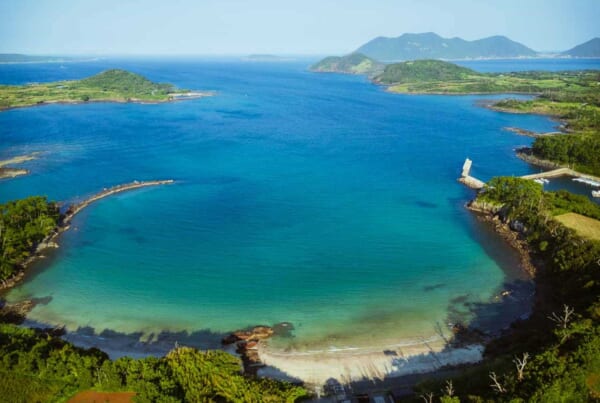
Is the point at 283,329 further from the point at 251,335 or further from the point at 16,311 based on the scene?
the point at 16,311

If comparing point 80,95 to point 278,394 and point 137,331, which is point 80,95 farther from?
point 278,394

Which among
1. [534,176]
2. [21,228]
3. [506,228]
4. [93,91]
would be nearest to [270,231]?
[21,228]

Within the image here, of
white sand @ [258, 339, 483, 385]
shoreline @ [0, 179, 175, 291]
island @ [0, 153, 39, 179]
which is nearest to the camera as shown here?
white sand @ [258, 339, 483, 385]

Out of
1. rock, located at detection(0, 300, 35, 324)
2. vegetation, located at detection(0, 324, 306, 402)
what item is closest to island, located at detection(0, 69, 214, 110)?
rock, located at detection(0, 300, 35, 324)

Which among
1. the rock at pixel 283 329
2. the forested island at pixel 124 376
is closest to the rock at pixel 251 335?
the rock at pixel 283 329

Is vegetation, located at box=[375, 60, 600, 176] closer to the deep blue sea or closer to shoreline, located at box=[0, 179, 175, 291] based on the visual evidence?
the deep blue sea
